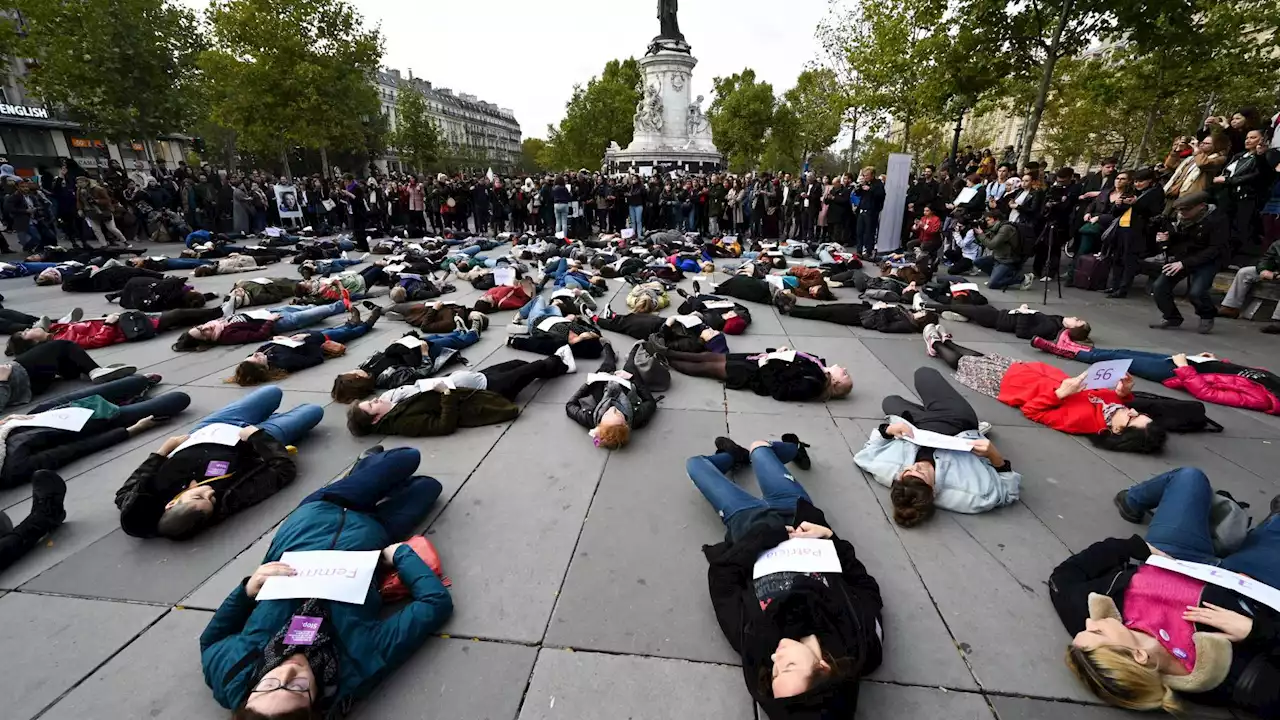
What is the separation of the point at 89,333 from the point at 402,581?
23.2 ft

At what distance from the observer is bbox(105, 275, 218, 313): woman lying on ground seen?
26.6 feet

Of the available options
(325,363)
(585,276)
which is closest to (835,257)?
(585,276)

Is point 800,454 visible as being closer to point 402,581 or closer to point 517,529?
point 517,529

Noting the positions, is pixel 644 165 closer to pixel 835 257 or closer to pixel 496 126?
pixel 835 257

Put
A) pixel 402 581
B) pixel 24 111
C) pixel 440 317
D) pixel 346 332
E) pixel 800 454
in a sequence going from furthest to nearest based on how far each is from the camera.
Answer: pixel 24 111 < pixel 440 317 < pixel 346 332 < pixel 800 454 < pixel 402 581

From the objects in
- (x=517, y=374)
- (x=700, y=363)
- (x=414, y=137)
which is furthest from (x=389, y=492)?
(x=414, y=137)

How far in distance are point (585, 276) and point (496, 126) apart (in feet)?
415

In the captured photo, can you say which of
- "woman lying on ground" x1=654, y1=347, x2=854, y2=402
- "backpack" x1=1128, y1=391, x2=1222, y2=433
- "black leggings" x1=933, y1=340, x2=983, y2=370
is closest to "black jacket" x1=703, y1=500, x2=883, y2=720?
"woman lying on ground" x1=654, y1=347, x2=854, y2=402

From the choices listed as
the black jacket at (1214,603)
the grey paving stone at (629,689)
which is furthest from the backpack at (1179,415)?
the grey paving stone at (629,689)

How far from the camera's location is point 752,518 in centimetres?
293

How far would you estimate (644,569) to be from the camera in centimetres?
292

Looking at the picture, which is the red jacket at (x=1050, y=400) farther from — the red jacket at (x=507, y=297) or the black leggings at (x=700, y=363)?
the red jacket at (x=507, y=297)

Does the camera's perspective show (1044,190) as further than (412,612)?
Yes

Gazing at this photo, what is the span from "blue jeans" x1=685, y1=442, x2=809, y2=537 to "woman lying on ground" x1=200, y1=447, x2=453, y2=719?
159 centimetres
